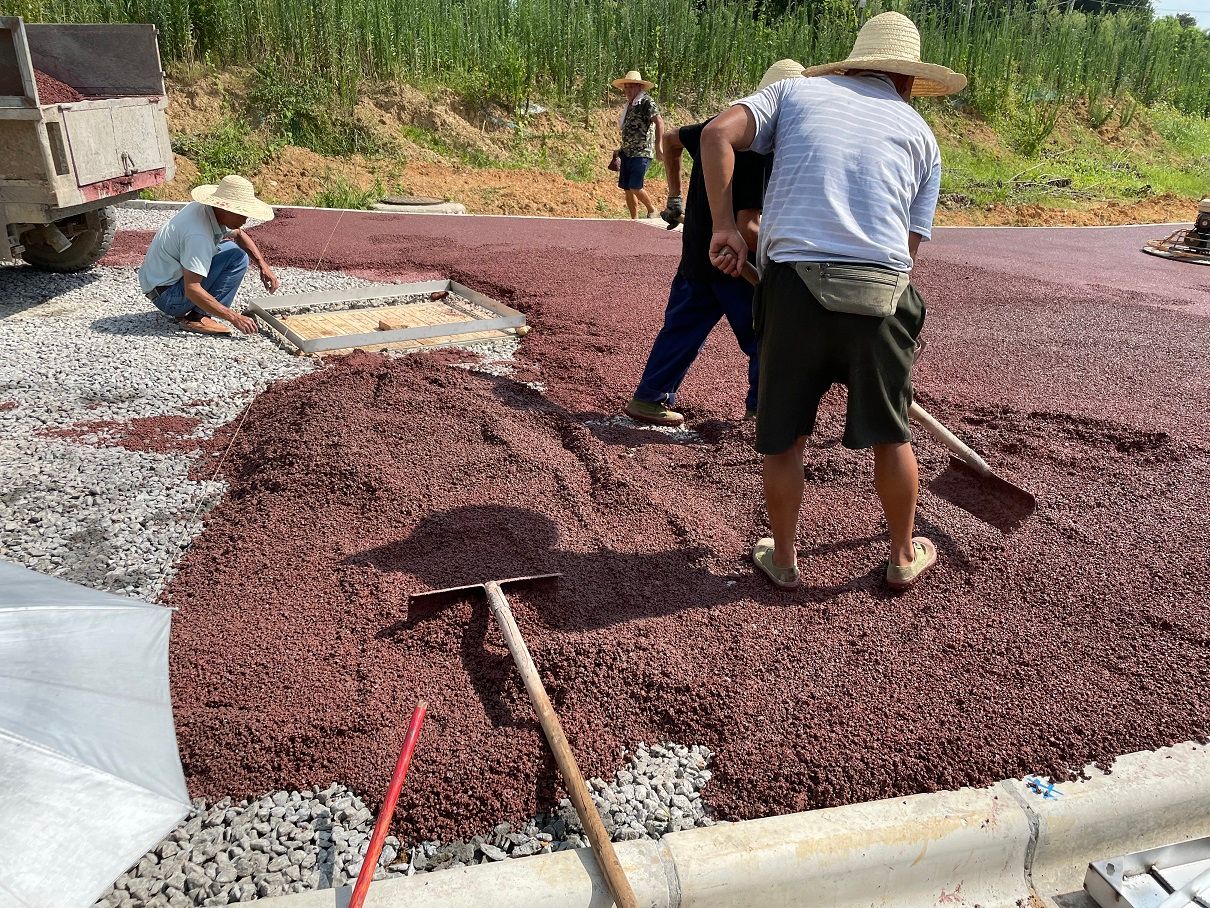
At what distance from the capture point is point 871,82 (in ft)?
9.73

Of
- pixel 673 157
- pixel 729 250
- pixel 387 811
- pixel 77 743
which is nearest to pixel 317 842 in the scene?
pixel 387 811

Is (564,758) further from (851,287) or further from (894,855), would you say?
(851,287)

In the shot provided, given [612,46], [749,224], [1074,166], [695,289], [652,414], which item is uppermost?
[612,46]

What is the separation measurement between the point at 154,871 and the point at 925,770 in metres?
1.95

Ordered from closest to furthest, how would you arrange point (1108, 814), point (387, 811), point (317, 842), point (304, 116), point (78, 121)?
point (387, 811) → point (317, 842) → point (1108, 814) → point (78, 121) → point (304, 116)

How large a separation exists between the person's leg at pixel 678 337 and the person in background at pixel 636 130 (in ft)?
22.0

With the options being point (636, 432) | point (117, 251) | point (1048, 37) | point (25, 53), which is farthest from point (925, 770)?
point (1048, 37)

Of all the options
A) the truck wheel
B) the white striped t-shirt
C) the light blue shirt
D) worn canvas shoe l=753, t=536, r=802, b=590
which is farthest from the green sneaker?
the truck wheel

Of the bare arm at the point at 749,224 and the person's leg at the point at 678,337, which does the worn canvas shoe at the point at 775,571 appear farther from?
the person's leg at the point at 678,337

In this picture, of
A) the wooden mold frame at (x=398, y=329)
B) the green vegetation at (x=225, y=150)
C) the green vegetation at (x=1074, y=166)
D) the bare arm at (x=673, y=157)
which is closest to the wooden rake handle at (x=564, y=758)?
the bare arm at (x=673, y=157)

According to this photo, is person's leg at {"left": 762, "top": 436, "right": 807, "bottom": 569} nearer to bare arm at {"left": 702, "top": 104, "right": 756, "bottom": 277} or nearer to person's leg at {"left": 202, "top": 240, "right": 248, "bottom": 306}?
bare arm at {"left": 702, "top": 104, "right": 756, "bottom": 277}

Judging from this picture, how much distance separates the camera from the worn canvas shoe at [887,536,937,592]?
327 centimetres

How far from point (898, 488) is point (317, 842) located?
208 centimetres

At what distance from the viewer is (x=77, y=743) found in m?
1.64
